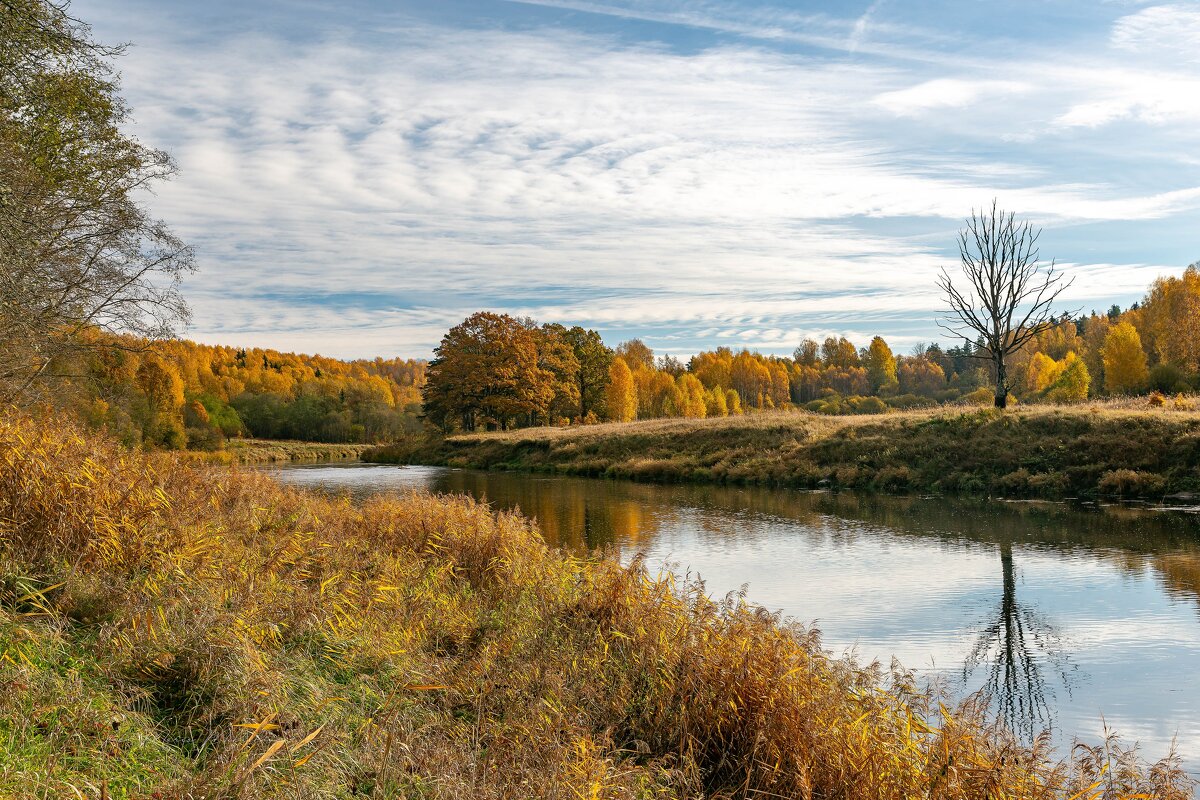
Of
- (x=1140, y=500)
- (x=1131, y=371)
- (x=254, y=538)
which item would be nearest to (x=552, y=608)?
(x=254, y=538)

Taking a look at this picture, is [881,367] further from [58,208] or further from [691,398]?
[58,208]

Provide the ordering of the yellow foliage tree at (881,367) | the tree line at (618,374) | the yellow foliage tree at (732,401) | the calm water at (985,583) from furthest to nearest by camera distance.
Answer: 1. the yellow foliage tree at (881,367)
2. the yellow foliage tree at (732,401)
3. the tree line at (618,374)
4. the calm water at (985,583)

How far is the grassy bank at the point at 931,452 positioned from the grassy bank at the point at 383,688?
1859 cm

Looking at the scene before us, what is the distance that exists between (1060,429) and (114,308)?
27295 millimetres

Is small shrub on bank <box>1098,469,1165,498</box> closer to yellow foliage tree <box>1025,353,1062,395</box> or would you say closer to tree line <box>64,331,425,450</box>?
tree line <box>64,331,425,450</box>

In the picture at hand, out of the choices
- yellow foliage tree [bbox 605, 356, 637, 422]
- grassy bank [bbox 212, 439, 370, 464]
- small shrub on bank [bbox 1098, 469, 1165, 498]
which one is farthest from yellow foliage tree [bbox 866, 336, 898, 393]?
small shrub on bank [bbox 1098, 469, 1165, 498]

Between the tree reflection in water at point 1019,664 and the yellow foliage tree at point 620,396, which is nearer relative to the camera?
the tree reflection in water at point 1019,664

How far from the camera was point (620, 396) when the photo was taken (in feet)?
217

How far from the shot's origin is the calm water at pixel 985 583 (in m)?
7.98

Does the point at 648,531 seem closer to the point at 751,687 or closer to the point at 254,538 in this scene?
the point at 254,538

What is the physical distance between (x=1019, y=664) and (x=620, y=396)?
57.5 metres

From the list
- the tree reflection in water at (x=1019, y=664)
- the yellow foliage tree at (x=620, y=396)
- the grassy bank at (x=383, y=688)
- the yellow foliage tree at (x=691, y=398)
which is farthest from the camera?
the yellow foliage tree at (x=691, y=398)

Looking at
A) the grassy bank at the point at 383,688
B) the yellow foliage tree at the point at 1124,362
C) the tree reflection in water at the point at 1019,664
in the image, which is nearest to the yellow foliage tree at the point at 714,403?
the yellow foliage tree at the point at 1124,362

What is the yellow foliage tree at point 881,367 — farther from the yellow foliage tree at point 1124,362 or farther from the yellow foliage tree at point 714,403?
the yellow foliage tree at point 1124,362
